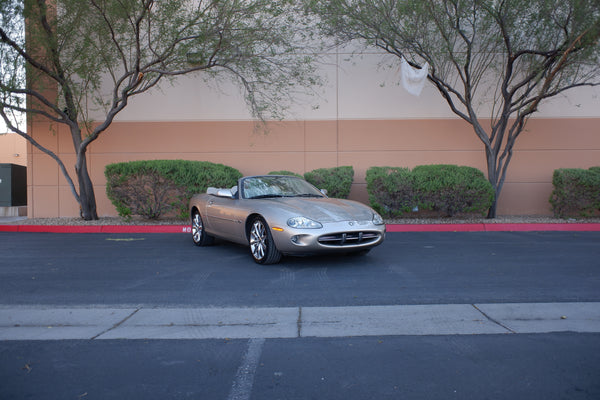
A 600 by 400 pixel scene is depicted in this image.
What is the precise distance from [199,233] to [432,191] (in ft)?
19.9

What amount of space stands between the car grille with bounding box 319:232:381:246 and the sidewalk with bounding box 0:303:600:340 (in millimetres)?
1757

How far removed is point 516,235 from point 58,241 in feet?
32.4

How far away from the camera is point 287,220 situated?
6320 mm

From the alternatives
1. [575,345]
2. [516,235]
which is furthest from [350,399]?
[516,235]

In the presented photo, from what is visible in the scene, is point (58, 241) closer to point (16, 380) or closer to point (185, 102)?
point (185, 102)

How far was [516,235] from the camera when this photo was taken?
1008cm

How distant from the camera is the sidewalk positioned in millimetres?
3938

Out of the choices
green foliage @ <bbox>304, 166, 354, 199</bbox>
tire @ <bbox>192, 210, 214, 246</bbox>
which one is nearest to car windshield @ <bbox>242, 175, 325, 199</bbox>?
tire @ <bbox>192, 210, 214, 246</bbox>

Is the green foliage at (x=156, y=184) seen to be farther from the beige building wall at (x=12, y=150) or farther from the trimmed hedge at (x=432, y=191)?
the beige building wall at (x=12, y=150)

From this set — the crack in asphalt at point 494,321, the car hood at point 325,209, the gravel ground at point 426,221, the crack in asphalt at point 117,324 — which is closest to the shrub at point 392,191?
the gravel ground at point 426,221

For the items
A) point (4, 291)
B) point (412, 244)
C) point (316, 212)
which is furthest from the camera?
point (412, 244)

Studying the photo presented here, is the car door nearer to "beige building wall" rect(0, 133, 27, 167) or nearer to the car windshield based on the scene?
the car windshield

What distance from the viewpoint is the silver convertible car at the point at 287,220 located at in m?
6.26

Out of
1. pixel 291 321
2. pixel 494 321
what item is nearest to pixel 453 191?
pixel 494 321
